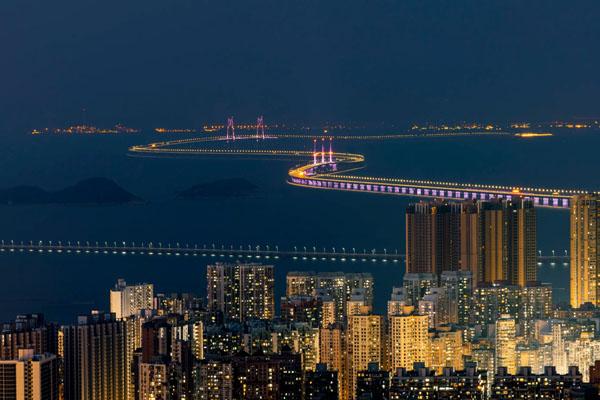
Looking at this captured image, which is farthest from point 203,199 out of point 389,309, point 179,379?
point 179,379

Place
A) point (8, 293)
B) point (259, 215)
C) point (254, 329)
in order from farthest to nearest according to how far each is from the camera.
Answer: point (259, 215) < point (8, 293) < point (254, 329)

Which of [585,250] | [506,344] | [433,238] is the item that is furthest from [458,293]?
[433,238]

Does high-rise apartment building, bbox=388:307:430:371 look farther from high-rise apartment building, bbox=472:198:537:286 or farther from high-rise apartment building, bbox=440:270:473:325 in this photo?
high-rise apartment building, bbox=472:198:537:286

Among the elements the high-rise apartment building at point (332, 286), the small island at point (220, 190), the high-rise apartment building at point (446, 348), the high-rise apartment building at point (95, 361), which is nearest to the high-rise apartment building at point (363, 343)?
the high-rise apartment building at point (446, 348)

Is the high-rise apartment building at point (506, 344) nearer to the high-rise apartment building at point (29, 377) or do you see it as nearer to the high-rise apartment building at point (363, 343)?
the high-rise apartment building at point (363, 343)

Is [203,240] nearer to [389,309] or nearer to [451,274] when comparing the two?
[451,274]

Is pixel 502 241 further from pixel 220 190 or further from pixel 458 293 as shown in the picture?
pixel 220 190

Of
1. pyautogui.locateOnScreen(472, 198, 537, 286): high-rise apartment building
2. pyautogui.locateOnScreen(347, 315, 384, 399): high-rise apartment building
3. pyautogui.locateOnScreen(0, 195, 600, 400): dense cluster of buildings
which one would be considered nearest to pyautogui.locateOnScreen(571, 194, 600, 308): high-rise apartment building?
pyautogui.locateOnScreen(0, 195, 600, 400): dense cluster of buildings
